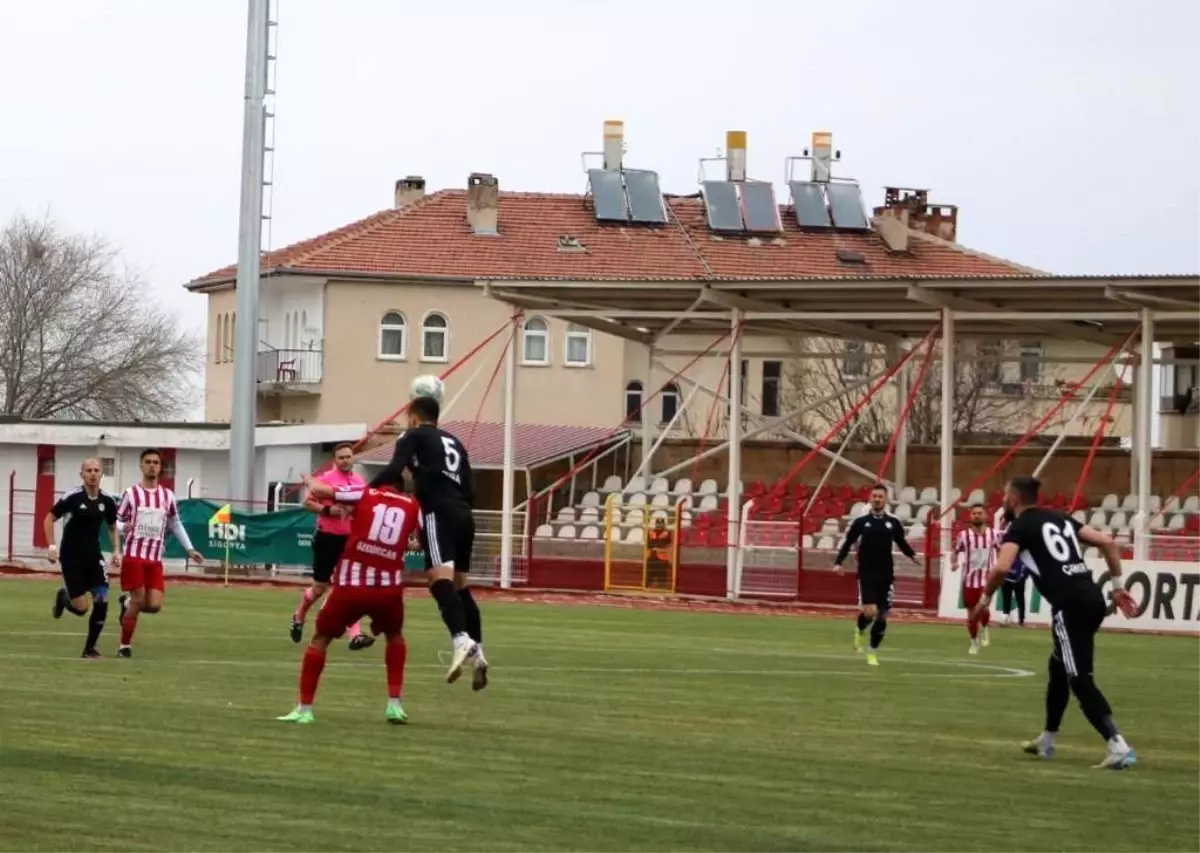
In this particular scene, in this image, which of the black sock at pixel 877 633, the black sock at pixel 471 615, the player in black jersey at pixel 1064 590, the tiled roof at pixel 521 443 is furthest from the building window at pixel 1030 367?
the player in black jersey at pixel 1064 590

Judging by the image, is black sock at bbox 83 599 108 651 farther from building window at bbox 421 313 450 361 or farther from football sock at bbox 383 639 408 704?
building window at bbox 421 313 450 361

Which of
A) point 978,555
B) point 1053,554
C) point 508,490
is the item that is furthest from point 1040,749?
point 508,490

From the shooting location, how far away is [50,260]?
284 ft

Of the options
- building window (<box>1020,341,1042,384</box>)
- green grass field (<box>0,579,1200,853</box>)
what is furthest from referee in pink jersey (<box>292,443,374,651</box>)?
building window (<box>1020,341,1042,384</box>)

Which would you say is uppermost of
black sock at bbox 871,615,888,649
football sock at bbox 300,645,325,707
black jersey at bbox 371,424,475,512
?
black jersey at bbox 371,424,475,512

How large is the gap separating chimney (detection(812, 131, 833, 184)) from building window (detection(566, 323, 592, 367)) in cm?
1043

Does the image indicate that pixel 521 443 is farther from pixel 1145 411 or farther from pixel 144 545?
pixel 144 545

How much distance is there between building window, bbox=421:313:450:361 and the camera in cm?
7644

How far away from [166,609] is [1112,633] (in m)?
13.7

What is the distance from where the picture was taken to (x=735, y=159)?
266ft

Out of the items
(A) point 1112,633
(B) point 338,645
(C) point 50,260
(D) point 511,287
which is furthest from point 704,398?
(B) point 338,645

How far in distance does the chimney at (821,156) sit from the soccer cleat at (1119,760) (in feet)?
225

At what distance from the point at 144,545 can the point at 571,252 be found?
56.1 metres

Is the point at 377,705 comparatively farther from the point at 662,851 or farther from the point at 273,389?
the point at 273,389
